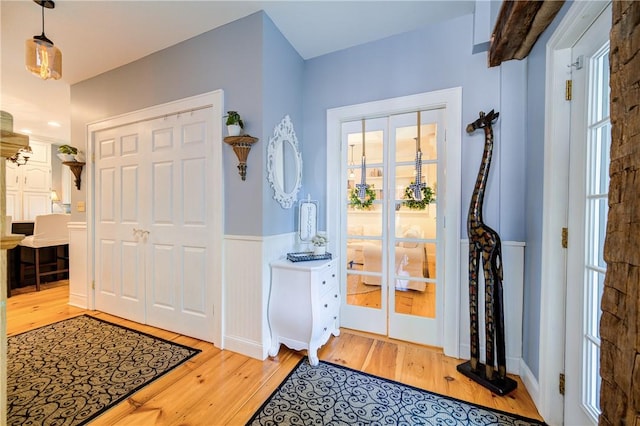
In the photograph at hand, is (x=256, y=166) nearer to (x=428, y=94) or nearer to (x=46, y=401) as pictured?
(x=428, y=94)

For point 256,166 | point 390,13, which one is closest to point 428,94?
point 390,13

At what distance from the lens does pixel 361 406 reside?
1471 millimetres

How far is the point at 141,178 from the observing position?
8.23 ft

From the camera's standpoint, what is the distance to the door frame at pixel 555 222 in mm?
1344

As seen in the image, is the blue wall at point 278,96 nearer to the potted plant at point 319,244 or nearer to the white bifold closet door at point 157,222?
the potted plant at point 319,244

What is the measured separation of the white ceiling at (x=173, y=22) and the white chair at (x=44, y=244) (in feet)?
6.57

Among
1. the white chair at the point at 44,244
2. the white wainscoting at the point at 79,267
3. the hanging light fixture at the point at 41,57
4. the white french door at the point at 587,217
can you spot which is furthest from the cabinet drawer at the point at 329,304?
the white chair at the point at 44,244

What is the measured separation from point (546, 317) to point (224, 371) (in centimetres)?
205

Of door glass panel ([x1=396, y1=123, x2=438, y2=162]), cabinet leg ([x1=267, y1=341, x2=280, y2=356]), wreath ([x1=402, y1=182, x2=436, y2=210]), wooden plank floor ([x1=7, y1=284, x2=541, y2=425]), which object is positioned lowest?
wooden plank floor ([x1=7, y1=284, x2=541, y2=425])

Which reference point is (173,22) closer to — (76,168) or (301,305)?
(76,168)

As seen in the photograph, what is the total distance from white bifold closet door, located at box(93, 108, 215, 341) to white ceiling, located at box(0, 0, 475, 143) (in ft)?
2.25

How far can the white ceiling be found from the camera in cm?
191

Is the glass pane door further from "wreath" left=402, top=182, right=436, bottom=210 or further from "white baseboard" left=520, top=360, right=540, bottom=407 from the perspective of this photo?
"white baseboard" left=520, top=360, right=540, bottom=407

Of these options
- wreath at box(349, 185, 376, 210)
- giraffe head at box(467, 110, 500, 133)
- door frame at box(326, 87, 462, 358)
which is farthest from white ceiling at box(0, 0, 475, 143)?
wreath at box(349, 185, 376, 210)
